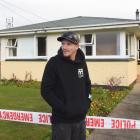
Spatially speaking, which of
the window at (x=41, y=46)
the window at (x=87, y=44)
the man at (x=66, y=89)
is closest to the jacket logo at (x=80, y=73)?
the man at (x=66, y=89)

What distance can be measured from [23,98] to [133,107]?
4.12 meters

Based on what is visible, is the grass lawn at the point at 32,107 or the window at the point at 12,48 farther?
the window at the point at 12,48

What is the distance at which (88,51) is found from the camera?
58.2ft

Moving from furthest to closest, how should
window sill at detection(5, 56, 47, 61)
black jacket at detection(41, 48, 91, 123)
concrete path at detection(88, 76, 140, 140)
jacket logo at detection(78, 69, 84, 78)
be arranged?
window sill at detection(5, 56, 47, 61), concrete path at detection(88, 76, 140, 140), jacket logo at detection(78, 69, 84, 78), black jacket at detection(41, 48, 91, 123)

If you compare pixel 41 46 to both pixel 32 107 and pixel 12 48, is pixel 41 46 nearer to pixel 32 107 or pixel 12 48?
pixel 12 48

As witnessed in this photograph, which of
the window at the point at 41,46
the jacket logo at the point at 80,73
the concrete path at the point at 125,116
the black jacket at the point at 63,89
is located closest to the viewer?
the black jacket at the point at 63,89

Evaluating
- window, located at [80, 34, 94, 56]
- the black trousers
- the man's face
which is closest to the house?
window, located at [80, 34, 94, 56]

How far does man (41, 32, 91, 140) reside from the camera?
3.98 metres

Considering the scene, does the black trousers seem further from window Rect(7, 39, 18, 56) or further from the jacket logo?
window Rect(7, 39, 18, 56)

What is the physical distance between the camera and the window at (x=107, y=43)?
670 inches

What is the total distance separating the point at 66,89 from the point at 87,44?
13.6 m

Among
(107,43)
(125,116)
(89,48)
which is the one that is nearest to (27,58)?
(89,48)

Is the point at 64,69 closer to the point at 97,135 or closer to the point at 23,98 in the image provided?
the point at 97,135

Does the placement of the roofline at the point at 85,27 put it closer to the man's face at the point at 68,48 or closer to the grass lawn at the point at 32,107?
the grass lawn at the point at 32,107
